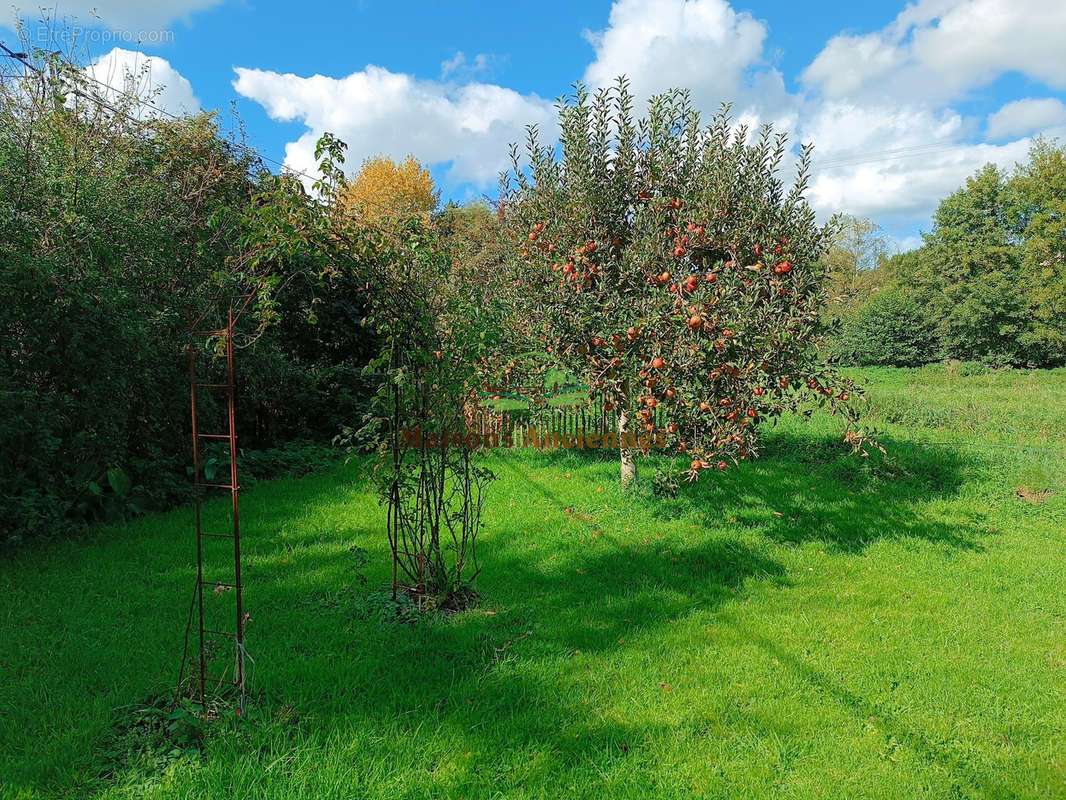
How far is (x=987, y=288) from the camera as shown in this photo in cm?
2194

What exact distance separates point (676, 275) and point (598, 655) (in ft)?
9.70

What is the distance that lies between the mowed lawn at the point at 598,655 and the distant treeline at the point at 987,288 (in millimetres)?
17269

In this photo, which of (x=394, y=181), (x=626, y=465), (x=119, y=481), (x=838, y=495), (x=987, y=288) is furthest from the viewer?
(x=394, y=181)

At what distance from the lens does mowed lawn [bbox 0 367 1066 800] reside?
2578 mm

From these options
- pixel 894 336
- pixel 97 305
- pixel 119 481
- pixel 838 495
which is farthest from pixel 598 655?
pixel 894 336

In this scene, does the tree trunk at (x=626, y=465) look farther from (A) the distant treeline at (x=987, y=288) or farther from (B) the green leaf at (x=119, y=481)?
(A) the distant treeline at (x=987, y=288)

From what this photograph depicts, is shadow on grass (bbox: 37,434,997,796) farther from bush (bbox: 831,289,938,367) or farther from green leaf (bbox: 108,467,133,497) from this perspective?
bush (bbox: 831,289,938,367)

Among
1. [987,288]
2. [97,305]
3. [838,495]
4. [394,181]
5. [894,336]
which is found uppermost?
[394,181]

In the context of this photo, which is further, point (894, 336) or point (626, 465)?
point (894, 336)

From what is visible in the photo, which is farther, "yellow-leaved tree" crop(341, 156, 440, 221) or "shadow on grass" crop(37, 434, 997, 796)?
"yellow-leaved tree" crop(341, 156, 440, 221)

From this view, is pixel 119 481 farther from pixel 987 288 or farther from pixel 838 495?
pixel 987 288

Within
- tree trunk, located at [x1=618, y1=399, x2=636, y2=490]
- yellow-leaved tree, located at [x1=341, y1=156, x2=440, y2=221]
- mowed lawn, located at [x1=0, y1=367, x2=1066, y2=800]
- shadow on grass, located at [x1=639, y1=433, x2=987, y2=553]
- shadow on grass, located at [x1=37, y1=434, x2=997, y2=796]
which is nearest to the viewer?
mowed lawn, located at [x1=0, y1=367, x2=1066, y2=800]

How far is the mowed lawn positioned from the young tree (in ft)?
3.76

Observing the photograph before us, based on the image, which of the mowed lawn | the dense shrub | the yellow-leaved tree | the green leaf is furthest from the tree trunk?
the yellow-leaved tree
